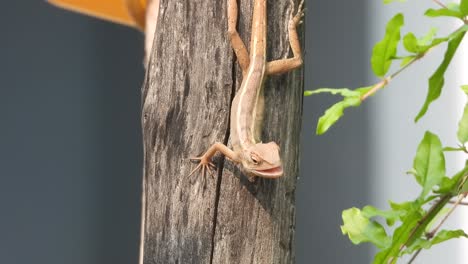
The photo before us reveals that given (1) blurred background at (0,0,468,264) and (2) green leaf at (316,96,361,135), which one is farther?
(1) blurred background at (0,0,468,264)

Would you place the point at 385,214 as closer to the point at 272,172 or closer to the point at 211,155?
the point at 272,172

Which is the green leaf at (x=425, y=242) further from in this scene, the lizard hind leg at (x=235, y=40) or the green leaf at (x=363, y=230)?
the lizard hind leg at (x=235, y=40)

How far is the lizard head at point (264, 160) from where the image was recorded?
1.73m

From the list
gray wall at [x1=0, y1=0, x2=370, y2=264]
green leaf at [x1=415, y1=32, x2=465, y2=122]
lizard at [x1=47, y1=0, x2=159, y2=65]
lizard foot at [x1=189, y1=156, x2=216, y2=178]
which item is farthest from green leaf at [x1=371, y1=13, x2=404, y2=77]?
gray wall at [x1=0, y1=0, x2=370, y2=264]

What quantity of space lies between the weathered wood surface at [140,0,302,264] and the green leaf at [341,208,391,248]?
0.69 ft

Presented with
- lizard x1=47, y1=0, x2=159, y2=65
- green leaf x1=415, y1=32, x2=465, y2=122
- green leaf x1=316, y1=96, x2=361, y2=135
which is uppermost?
lizard x1=47, y1=0, x2=159, y2=65

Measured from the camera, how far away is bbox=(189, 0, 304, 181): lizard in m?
1.75

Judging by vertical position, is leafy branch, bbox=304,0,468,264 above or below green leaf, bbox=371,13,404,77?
below

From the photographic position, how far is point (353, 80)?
367 cm

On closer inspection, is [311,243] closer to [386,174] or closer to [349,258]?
[349,258]

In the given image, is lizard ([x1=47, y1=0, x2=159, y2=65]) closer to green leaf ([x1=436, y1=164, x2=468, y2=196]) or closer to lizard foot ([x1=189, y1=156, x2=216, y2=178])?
lizard foot ([x1=189, y1=156, x2=216, y2=178])

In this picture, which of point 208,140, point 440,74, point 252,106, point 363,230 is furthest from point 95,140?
point 440,74

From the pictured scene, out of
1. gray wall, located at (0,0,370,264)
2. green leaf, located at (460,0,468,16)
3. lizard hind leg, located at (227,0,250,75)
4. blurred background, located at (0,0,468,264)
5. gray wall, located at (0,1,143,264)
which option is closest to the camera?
green leaf, located at (460,0,468,16)

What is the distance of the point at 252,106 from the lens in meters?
1.78
